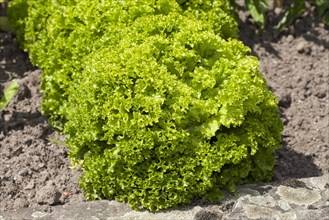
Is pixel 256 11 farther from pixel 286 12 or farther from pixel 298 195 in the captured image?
pixel 298 195

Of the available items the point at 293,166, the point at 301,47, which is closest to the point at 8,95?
the point at 293,166

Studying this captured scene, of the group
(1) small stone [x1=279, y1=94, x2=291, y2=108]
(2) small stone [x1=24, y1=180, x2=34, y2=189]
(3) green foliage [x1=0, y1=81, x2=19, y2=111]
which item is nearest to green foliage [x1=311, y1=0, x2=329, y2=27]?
(1) small stone [x1=279, y1=94, x2=291, y2=108]

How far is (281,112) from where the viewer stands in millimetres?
6336

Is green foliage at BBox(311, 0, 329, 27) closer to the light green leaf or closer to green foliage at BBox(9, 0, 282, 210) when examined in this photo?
the light green leaf

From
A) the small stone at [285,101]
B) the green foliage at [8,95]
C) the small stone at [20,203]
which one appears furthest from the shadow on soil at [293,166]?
the green foliage at [8,95]

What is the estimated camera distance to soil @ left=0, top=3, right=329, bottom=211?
17.7ft

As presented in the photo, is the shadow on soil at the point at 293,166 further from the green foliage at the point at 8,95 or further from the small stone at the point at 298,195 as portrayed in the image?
the green foliage at the point at 8,95

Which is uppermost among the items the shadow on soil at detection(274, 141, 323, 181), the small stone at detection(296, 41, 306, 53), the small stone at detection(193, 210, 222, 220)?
the small stone at detection(296, 41, 306, 53)

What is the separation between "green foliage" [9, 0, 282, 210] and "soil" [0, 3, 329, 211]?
1.02ft

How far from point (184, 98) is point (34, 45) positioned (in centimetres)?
196

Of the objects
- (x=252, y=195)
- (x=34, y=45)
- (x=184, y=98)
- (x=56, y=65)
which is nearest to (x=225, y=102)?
(x=184, y=98)

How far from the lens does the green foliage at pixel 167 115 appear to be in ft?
15.5

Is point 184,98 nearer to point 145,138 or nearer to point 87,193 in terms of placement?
point 145,138

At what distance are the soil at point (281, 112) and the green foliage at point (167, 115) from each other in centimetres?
31
